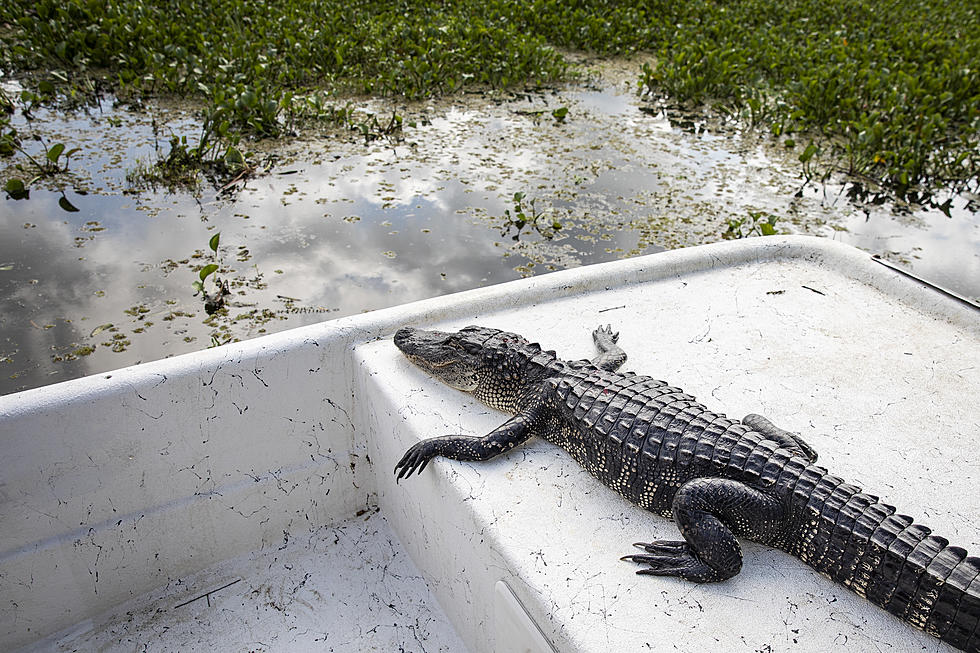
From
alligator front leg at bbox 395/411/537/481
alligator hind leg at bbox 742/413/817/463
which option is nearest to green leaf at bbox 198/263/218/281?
alligator front leg at bbox 395/411/537/481

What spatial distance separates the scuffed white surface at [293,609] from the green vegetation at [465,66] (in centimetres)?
362

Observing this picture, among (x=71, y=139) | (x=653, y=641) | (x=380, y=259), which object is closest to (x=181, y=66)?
(x=71, y=139)

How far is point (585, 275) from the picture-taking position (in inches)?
112

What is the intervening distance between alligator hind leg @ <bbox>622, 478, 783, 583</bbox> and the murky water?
2525 millimetres

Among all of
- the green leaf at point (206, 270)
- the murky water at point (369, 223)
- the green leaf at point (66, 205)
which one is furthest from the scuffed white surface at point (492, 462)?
the green leaf at point (66, 205)

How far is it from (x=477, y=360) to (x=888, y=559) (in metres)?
1.26

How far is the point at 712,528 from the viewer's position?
5.53 ft

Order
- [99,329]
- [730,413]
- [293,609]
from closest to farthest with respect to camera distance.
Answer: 1. [730,413]
2. [293,609]
3. [99,329]

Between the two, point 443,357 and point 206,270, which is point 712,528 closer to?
point 443,357

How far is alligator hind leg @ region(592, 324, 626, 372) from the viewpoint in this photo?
7.70 feet

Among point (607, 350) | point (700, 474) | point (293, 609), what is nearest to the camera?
point (700, 474)

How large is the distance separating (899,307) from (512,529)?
204 cm

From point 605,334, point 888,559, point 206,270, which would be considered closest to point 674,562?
point 888,559

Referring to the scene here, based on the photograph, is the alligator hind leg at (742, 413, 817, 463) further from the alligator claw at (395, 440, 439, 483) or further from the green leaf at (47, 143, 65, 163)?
the green leaf at (47, 143, 65, 163)
